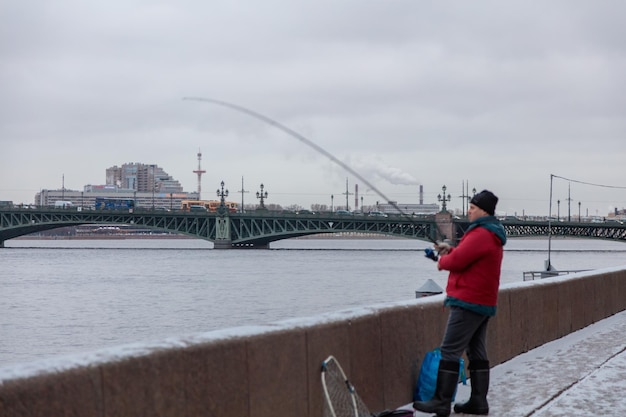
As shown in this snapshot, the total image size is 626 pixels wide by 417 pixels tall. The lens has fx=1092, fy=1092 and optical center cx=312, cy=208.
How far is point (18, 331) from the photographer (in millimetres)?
36969

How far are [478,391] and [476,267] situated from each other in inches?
40.5

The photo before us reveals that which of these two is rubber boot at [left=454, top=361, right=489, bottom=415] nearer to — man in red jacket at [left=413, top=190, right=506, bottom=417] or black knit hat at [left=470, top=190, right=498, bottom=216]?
man in red jacket at [left=413, top=190, right=506, bottom=417]

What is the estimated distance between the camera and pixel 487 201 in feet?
24.8

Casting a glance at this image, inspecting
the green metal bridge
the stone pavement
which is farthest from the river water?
the green metal bridge

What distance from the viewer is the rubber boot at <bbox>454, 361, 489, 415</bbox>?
784 centimetres

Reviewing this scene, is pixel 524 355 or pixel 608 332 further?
pixel 608 332

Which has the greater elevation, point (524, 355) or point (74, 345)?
point (524, 355)

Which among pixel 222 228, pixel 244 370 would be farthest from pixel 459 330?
pixel 222 228

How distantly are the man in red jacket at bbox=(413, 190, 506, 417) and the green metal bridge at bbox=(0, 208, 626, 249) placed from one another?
314 feet

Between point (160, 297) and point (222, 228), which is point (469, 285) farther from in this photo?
point (222, 228)

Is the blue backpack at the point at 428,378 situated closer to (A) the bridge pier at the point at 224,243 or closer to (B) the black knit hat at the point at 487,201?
(B) the black knit hat at the point at 487,201

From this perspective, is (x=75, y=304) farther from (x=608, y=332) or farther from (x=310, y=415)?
(x=310, y=415)

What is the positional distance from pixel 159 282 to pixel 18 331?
30538 mm

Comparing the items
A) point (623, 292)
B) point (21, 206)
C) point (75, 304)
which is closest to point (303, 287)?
point (75, 304)
